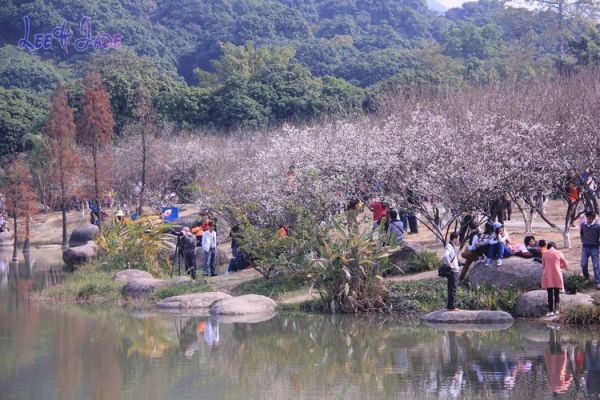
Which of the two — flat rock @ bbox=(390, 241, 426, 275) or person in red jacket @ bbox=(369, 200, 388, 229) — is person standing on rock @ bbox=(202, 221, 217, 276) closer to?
person in red jacket @ bbox=(369, 200, 388, 229)

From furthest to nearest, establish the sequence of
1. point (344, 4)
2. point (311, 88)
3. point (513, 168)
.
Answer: point (344, 4), point (311, 88), point (513, 168)

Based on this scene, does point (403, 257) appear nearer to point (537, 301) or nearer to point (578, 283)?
point (537, 301)

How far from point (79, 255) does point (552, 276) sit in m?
15.9

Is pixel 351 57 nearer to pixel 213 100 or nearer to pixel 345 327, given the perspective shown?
pixel 213 100

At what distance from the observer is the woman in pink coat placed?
17469mm

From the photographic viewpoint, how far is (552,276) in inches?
687

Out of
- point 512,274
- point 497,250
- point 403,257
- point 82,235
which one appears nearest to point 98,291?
point 403,257

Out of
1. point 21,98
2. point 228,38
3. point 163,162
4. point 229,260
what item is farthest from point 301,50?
point 229,260

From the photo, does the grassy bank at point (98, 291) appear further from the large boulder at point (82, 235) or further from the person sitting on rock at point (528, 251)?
the large boulder at point (82, 235)

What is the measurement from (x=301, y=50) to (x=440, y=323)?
220ft

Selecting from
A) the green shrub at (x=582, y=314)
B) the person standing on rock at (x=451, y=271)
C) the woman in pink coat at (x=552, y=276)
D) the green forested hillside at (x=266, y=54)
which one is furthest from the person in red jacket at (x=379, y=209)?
the green forested hillside at (x=266, y=54)

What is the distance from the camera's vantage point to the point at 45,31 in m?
89.1

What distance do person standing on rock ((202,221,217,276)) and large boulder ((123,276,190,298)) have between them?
5.76ft

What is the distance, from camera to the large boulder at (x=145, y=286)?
22.8 metres
